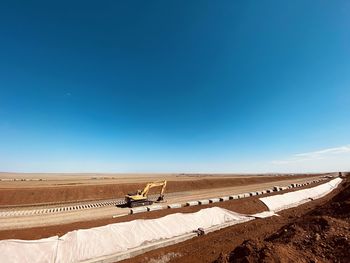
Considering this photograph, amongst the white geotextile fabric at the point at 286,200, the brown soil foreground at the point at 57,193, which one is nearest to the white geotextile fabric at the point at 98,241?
the white geotextile fabric at the point at 286,200

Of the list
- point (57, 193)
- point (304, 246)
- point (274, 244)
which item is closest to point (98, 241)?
point (274, 244)

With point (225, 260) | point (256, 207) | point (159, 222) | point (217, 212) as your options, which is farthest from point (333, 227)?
point (256, 207)

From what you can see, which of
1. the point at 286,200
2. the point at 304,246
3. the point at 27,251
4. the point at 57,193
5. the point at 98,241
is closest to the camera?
the point at 304,246

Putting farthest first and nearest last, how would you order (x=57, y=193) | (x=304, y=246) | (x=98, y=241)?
1. (x=57, y=193)
2. (x=98, y=241)
3. (x=304, y=246)

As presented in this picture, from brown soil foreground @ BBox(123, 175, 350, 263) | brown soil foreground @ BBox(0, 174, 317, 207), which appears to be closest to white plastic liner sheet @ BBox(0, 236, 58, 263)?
brown soil foreground @ BBox(123, 175, 350, 263)

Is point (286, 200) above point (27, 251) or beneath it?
above

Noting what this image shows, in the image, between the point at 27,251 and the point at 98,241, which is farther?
the point at 98,241

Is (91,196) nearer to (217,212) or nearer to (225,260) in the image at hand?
(217,212)

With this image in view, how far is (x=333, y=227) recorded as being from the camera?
480 inches

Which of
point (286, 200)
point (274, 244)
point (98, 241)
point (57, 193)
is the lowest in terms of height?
point (98, 241)

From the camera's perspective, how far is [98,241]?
13141 millimetres

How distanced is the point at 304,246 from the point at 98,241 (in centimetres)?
1091

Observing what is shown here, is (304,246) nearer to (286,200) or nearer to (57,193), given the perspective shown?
(286,200)

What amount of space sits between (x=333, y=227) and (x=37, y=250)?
15.6 metres
